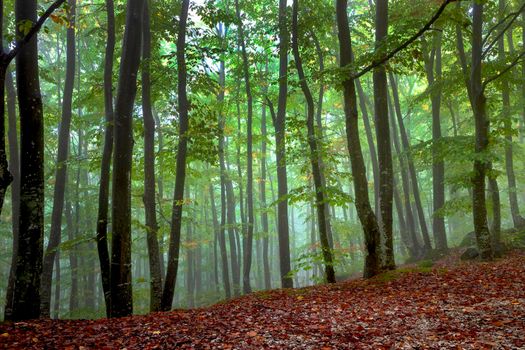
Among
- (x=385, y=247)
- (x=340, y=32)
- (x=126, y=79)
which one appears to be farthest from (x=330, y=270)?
(x=126, y=79)

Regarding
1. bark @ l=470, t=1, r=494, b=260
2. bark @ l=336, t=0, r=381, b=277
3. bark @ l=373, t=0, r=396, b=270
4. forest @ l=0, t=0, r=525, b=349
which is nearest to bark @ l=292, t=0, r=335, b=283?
forest @ l=0, t=0, r=525, b=349

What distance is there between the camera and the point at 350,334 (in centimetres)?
461

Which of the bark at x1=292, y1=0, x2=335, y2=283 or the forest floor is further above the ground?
the bark at x1=292, y1=0, x2=335, y2=283

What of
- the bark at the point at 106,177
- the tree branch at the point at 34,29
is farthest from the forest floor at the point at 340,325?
the tree branch at the point at 34,29

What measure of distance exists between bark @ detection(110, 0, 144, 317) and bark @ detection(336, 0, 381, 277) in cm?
462

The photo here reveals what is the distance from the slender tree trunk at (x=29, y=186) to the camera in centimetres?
575

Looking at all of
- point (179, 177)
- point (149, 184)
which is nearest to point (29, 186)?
point (149, 184)

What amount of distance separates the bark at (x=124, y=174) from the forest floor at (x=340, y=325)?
1118 millimetres

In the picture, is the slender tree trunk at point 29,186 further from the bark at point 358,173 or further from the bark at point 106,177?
the bark at point 358,173

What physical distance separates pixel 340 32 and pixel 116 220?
670cm

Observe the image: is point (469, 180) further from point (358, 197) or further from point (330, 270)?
point (330, 270)

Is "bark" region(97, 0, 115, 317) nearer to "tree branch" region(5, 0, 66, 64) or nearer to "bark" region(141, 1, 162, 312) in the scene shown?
"bark" region(141, 1, 162, 312)

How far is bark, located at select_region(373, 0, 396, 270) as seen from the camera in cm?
898

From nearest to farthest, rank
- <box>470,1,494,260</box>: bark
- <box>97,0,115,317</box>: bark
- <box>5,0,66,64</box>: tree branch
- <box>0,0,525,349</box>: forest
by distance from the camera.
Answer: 1. <box>5,0,66,64</box>: tree branch
2. <box>0,0,525,349</box>: forest
3. <box>97,0,115,317</box>: bark
4. <box>470,1,494,260</box>: bark
